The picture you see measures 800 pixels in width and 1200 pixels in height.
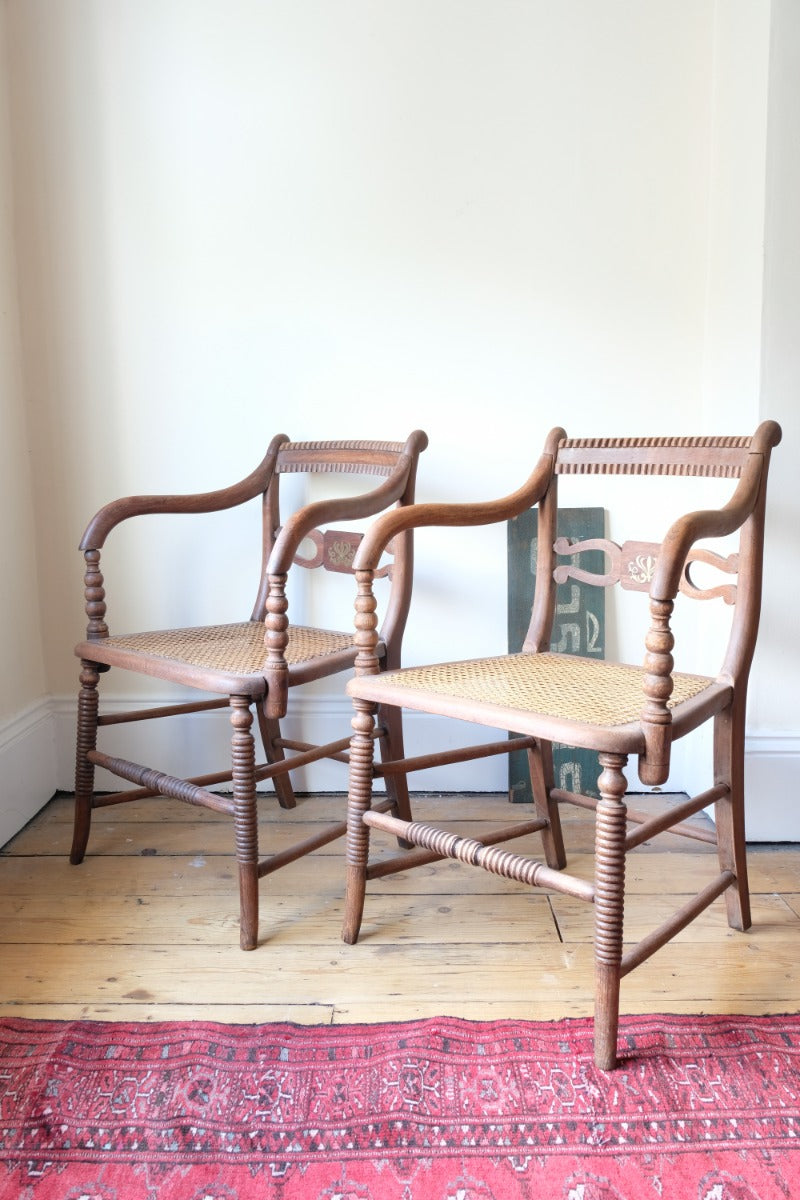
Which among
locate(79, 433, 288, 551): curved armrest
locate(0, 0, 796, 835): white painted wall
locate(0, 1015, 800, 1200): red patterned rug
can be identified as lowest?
locate(0, 1015, 800, 1200): red patterned rug

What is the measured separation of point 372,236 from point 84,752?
4.36ft

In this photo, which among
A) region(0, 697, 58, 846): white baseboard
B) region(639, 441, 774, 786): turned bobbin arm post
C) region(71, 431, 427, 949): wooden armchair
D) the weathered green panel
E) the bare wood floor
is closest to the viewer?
region(639, 441, 774, 786): turned bobbin arm post

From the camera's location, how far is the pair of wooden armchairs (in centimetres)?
124

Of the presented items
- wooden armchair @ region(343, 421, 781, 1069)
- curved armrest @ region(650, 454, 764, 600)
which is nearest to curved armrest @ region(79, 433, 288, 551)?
wooden armchair @ region(343, 421, 781, 1069)

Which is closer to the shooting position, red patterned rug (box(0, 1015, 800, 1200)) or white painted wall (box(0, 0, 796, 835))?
red patterned rug (box(0, 1015, 800, 1200))

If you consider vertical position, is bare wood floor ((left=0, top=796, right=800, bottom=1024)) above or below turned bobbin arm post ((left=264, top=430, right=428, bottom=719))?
below

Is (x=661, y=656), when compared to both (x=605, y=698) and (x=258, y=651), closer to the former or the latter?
(x=605, y=698)

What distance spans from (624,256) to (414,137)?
1.83 feet

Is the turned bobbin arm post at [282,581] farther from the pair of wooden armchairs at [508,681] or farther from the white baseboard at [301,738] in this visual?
the white baseboard at [301,738]

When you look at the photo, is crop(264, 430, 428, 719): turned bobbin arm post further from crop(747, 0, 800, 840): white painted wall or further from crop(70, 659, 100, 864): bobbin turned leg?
crop(747, 0, 800, 840): white painted wall

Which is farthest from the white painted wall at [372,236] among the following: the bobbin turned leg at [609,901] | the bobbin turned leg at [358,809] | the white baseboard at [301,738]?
the bobbin turned leg at [609,901]

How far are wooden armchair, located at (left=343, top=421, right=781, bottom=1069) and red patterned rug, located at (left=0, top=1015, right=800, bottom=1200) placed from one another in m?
0.11

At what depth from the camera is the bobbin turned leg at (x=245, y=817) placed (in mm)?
1529

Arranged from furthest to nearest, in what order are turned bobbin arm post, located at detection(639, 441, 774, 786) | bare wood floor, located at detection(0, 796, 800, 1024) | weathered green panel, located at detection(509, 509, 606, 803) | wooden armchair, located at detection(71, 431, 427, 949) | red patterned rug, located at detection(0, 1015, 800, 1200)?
1. weathered green panel, located at detection(509, 509, 606, 803)
2. wooden armchair, located at detection(71, 431, 427, 949)
3. bare wood floor, located at detection(0, 796, 800, 1024)
4. turned bobbin arm post, located at detection(639, 441, 774, 786)
5. red patterned rug, located at detection(0, 1015, 800, 1200)
